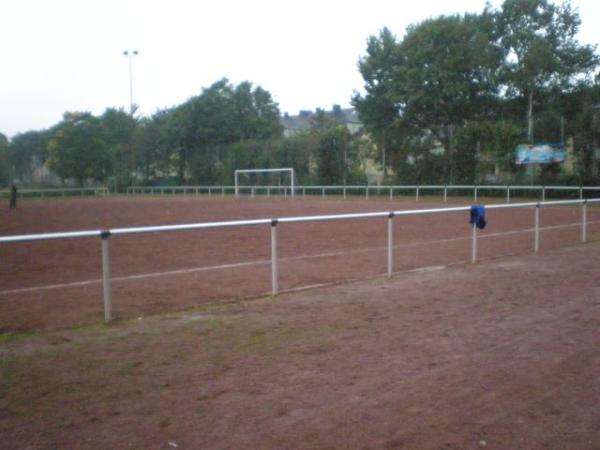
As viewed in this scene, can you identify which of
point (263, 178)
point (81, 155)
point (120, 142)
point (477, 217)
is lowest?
point (477, 217)

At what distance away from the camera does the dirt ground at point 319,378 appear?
13.3 feet

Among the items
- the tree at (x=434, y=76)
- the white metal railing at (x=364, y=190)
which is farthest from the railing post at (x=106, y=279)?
the tree at (x=434, y=76)

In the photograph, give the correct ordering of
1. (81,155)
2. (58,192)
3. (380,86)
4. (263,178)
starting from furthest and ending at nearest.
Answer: (81,155) → (58,192) → (263,178) → (380,86)

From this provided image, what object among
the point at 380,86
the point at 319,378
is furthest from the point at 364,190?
the point at 319,378

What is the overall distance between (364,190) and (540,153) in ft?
43.8

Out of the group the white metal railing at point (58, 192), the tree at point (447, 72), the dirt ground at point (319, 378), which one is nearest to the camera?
the dirt ground at point (319, 378)

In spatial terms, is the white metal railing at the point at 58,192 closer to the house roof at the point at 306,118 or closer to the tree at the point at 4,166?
the tree at the point at 4,166

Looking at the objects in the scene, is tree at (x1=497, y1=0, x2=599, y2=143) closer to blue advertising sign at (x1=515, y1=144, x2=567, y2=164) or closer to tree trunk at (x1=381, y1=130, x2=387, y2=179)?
blue advertising sign at (x1=515, y1=144, x2=567, y2=164)

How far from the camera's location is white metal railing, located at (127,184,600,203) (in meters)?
38.0

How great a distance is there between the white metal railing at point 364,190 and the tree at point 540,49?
6932 mm

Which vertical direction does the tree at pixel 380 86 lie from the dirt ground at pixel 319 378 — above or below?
above

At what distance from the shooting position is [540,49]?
4491cm

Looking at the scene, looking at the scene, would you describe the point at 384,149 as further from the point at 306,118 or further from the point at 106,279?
→ the point at 306,118

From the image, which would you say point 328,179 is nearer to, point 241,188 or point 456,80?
point 241,188
